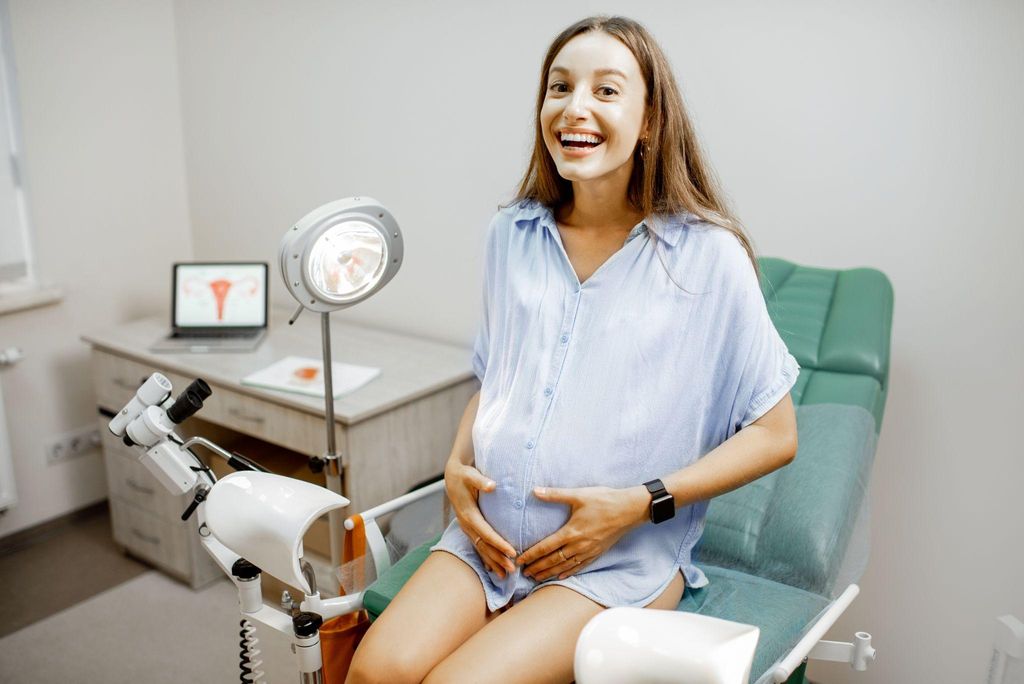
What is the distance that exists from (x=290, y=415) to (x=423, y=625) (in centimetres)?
101

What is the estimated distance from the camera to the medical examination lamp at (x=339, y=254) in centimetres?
138

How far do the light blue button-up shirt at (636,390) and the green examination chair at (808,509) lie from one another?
0.52 feet

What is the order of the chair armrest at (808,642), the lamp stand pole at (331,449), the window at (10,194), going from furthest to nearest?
the window at (10,194)
the lamp stand pole at (331,449)
the chair armrest at (808,642)

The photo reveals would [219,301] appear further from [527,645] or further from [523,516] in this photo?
[527,645]

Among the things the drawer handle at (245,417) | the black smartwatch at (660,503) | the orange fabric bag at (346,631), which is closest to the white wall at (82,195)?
the drawer handle at (245,417)

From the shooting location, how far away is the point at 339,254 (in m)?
1.45

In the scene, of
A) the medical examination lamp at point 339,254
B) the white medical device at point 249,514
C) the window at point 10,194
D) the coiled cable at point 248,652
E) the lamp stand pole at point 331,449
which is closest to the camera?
the white medical device at point 249,514

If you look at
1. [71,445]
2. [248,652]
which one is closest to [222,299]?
[71,445]

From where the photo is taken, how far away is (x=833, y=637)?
2.00 meters

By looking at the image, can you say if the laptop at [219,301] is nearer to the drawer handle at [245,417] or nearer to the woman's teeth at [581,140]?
the drawer handle at [245,417]

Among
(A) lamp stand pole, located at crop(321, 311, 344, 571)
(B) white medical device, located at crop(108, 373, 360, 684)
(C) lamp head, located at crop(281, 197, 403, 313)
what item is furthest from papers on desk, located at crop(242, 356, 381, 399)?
(B) white medical device, located at crop(108, 373, 360, 684)

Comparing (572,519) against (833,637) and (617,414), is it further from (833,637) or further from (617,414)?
(833,637)

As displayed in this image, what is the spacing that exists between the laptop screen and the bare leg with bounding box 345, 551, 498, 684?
4.87 feet

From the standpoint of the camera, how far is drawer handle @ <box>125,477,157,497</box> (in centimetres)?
247
